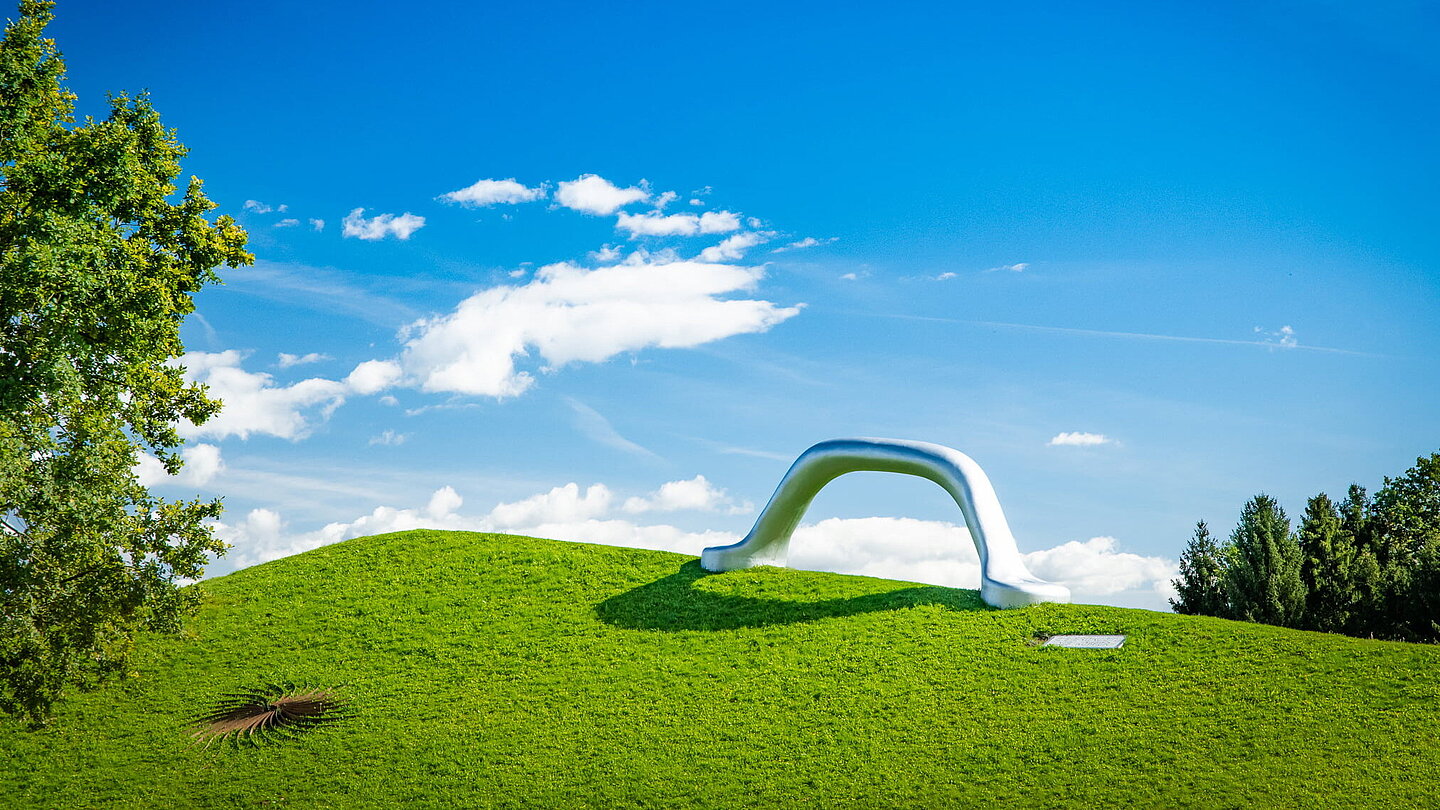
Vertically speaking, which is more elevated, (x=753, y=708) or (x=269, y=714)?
(x=753, y=708)

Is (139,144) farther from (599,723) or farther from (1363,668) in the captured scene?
(1363,668)

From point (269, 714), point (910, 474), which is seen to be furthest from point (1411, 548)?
point (269, 714)

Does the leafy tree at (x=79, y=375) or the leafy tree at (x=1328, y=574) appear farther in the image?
the leafy tree at (x=1328, y=574)

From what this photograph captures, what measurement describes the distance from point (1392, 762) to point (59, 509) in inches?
705

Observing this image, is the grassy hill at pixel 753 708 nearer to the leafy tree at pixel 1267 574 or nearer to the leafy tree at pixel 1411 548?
the leafy tree at pixel 1267 574

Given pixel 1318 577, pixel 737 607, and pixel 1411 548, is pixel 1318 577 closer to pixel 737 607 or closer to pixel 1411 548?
pixel 1411 548

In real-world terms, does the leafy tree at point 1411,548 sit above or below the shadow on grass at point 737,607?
above

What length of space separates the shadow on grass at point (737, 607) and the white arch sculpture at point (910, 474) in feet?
2.48

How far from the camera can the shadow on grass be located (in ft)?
64.9

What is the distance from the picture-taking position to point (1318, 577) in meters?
25.0

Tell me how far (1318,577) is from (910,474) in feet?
37.8

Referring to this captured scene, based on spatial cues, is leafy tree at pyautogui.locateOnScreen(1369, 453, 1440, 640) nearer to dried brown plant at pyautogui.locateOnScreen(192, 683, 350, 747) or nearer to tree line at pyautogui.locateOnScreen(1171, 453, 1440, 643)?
tree line at pyautogui.locateOnScreen(1171, 453, 1440, 643)

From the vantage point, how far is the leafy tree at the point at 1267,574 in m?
23.6

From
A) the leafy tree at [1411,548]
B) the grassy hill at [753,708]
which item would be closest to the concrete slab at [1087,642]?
the grassy hill at [753,708]
